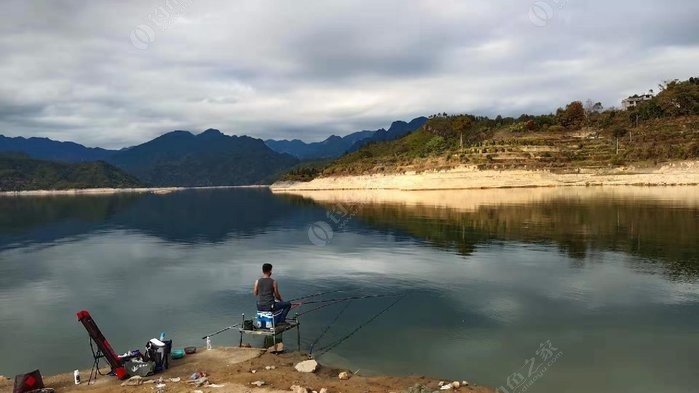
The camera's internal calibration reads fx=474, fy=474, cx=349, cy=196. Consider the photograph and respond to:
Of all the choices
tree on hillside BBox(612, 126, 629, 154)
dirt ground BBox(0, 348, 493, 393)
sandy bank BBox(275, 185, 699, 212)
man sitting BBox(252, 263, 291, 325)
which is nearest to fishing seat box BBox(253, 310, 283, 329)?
man sitting BBox(252, 263, 291, 325)

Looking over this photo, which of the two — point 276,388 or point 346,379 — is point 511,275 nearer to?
point 346,379

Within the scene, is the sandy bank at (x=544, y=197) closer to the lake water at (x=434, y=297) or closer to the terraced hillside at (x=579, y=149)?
the terraced hillside at (x=579, y=149)

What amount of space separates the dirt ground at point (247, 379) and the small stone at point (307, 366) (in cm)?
13

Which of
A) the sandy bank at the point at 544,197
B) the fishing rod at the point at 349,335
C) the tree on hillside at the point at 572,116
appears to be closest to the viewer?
the fishing rod at the point at 349,335

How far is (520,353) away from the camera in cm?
1352

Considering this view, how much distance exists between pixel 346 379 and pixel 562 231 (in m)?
31.5

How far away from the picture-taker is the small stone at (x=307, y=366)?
40.5ft

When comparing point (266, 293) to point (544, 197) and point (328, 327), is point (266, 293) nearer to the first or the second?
point (328, 327)

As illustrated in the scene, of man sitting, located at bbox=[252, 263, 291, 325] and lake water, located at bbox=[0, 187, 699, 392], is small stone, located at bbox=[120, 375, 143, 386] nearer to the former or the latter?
lake water, located at bbox=[0, 187, 699, 392]

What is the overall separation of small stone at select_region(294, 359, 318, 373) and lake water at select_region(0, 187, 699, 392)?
1147mm

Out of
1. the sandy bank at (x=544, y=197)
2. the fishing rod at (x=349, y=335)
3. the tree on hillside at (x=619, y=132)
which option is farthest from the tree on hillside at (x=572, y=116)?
the fishing rod at (x=349, y=335)

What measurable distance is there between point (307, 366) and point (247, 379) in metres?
1.68

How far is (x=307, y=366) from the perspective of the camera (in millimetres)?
12484

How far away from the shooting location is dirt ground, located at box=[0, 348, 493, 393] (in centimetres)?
1099
